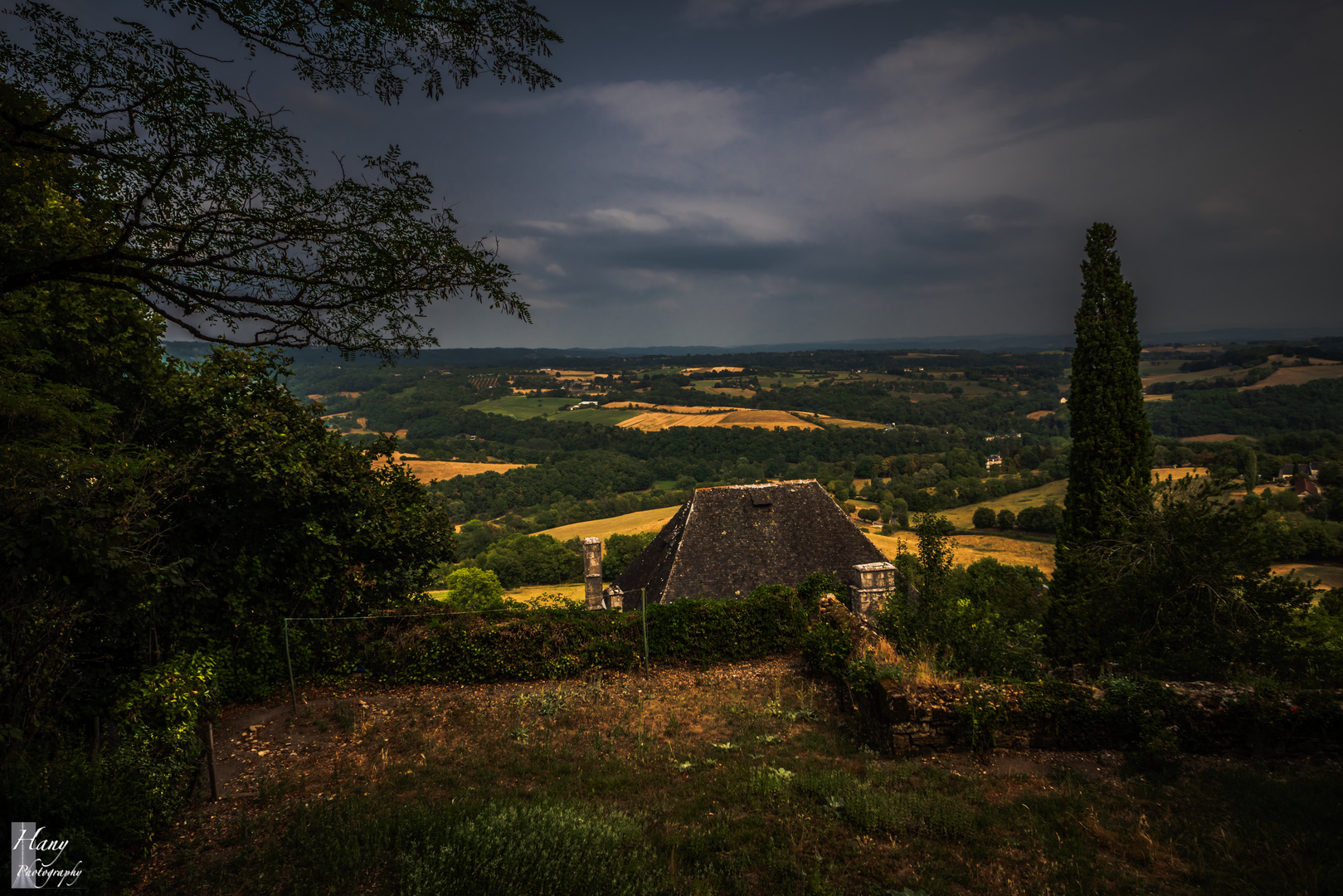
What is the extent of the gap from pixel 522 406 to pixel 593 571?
116431 mm

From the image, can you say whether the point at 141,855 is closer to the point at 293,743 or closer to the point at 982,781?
the point at 293,743

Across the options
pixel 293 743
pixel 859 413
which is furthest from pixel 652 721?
pixel 859 413

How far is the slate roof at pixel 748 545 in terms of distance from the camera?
16.4 m

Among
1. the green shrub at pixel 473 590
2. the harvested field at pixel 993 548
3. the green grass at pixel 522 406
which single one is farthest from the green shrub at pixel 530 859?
the green grass at pixel 522 406

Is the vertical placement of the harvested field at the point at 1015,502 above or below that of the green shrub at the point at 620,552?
below

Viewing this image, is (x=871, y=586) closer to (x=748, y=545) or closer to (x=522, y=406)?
(x=748, y=545)

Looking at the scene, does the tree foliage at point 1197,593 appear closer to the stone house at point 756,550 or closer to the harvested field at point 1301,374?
the stone house at point 756,550

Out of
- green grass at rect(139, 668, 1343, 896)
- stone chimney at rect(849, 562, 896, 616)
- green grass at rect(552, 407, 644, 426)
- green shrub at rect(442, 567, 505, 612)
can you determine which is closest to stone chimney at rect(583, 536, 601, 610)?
stone chimney at rect(849, 562, 896, 616)

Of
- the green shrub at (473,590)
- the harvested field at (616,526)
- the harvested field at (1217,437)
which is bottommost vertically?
the harvested field at (616,526)

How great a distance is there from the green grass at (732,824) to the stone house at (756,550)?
7874mm

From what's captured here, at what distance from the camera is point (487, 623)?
436 inches

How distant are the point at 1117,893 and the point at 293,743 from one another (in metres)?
9.62

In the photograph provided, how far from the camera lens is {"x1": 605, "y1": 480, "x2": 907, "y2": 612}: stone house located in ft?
52.4

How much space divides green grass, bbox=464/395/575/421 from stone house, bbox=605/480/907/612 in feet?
345
